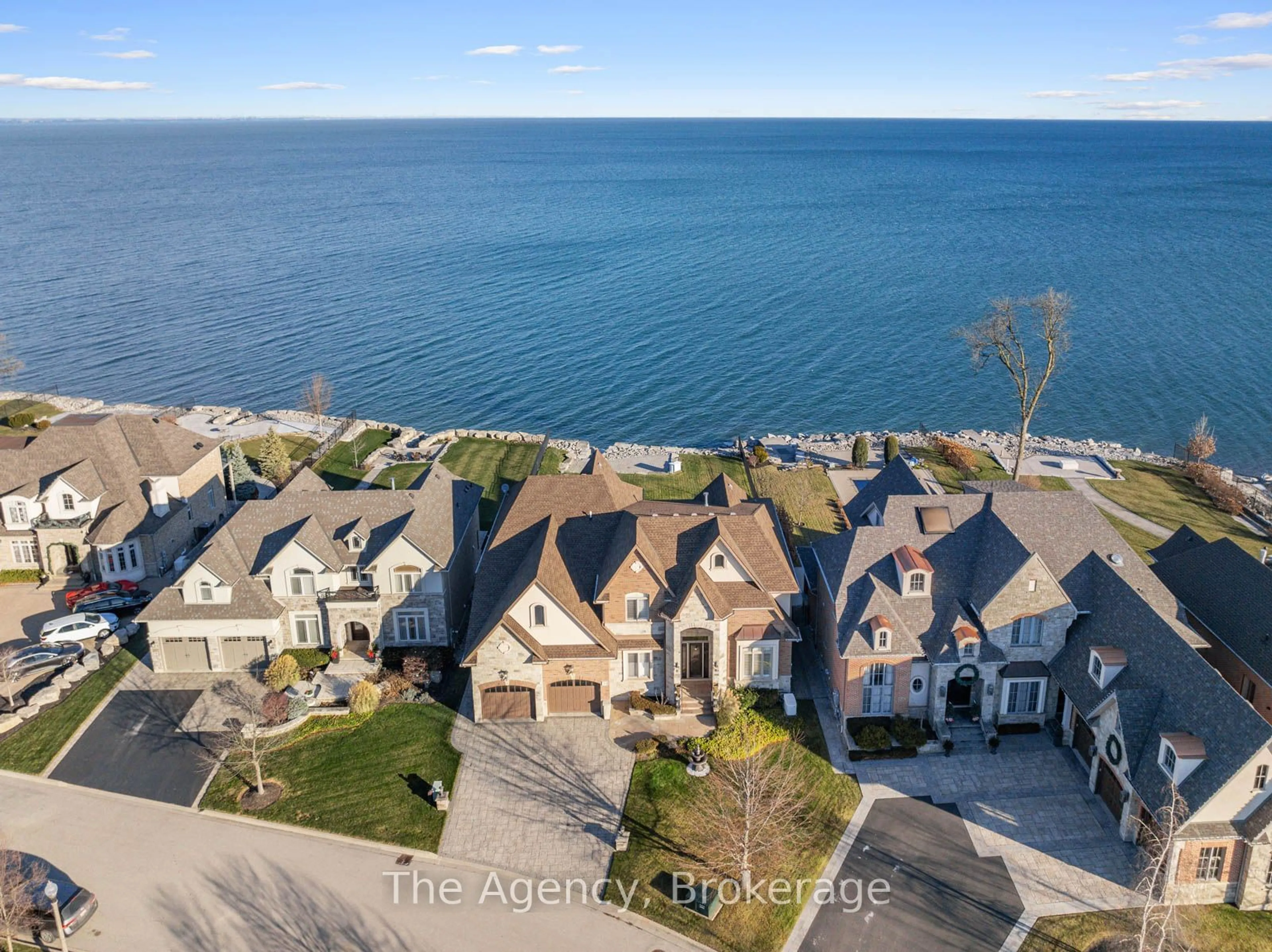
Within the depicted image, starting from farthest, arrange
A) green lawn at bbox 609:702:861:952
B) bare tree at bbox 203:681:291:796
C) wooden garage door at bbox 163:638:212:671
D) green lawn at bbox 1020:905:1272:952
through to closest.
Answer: wooden garage door at bbox 163:638:212:671, bare tree at bbox 203:681:291:796, green lawn at bbox 609:702:861:952, green lawn at bbox 1020:905:1272:952

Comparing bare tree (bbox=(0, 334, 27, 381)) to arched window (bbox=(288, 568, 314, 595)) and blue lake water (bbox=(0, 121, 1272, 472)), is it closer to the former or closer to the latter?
blue lake water (bbox=(0, 121, 1272, 472))

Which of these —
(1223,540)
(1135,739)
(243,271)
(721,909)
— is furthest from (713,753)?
(243,271)

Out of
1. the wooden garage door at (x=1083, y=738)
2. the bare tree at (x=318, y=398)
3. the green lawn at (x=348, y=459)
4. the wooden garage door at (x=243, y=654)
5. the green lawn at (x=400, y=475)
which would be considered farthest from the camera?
the bare tree at (x=318, y=398)

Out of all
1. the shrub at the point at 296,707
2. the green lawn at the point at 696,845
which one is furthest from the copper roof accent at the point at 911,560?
the shrub at the point at 296,707

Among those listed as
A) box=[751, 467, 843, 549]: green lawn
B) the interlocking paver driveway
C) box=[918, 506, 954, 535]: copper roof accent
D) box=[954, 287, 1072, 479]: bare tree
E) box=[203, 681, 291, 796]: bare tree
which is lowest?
the interlocking paver driveway

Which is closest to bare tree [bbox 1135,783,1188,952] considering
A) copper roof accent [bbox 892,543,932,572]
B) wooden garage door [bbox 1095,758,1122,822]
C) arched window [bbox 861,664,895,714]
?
wooden garage door [bbox 1095,758,1122,822]

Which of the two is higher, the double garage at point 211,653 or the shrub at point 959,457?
the shrub at point 959,457

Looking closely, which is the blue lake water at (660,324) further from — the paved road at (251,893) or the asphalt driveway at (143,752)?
the paved road at (251,893)

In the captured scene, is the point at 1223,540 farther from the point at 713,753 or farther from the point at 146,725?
the point at 146,725
